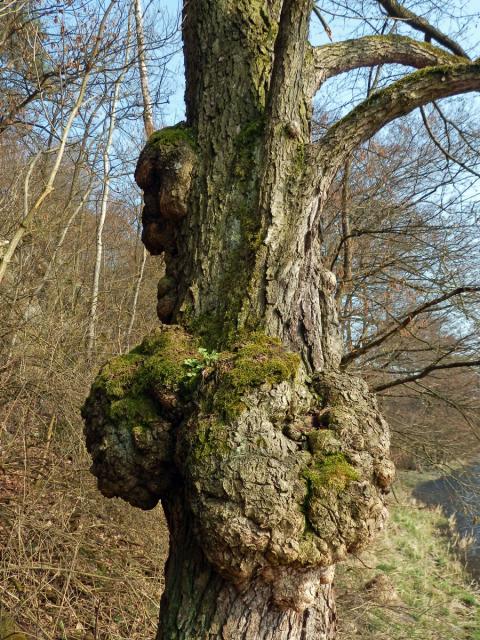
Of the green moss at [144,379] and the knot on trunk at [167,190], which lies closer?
the green moss at [144,379]

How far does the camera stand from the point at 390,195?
258 inches

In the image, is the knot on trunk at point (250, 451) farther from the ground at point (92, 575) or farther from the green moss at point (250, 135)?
the ground at point (92, 575)

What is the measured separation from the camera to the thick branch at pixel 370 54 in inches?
107

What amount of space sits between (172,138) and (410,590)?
23.3 feet

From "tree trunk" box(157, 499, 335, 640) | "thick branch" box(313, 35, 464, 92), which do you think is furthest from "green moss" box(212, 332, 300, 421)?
"thick branch" box(313, 35, 464, 92)

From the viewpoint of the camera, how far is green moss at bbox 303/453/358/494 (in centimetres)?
164

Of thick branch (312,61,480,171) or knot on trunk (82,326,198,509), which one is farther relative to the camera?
thick branch (312,61,480,171)

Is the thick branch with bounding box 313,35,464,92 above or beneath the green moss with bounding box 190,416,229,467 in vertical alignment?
above

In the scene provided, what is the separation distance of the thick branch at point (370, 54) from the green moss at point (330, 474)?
1.96m

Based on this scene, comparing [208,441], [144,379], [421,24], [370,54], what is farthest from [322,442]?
[421,24]

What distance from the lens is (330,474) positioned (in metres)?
1.66

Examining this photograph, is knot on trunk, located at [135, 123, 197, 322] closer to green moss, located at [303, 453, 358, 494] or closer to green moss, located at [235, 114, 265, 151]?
green moss, located at [235, 114, 265, 151]

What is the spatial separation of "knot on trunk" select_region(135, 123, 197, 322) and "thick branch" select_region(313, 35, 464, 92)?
83 centimetres

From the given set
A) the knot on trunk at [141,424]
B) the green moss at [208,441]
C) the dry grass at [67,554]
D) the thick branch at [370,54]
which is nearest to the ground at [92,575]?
the dry grass at [67,554]
